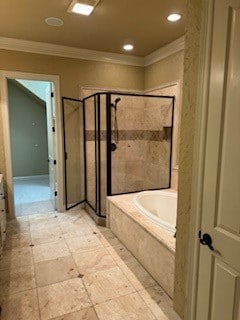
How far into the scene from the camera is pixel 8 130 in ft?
11.5

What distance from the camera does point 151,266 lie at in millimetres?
2316

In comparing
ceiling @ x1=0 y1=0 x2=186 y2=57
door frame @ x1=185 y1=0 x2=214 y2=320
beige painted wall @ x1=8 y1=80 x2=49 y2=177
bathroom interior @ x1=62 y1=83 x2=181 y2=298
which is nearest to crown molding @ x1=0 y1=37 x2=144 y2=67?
ceiling @ x1=0 y1=0 x2=186 y2=57

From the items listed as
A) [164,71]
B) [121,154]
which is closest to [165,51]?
[164,71]

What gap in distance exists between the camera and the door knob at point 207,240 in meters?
1.29

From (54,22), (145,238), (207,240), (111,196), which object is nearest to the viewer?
(207,240)

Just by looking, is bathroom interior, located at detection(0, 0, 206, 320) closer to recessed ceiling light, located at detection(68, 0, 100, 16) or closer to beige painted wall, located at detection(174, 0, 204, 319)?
beige painted wall, located at detection(174, 0, 204, 319)

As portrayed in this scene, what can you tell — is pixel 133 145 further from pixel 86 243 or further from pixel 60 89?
pixel 86 243

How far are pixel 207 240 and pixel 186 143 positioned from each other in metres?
0.61

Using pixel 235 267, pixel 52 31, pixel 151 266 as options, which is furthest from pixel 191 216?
pixel 52 31

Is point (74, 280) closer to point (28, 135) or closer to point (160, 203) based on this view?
point (160, 203)

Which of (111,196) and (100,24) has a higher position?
(100,24)

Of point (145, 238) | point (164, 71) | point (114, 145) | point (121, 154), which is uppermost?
point (164, 71)

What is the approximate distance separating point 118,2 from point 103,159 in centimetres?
201

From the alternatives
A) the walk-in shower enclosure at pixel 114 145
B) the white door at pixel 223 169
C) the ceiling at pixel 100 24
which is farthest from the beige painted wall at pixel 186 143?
the walk-in shower enclosure at pixel 114 145
